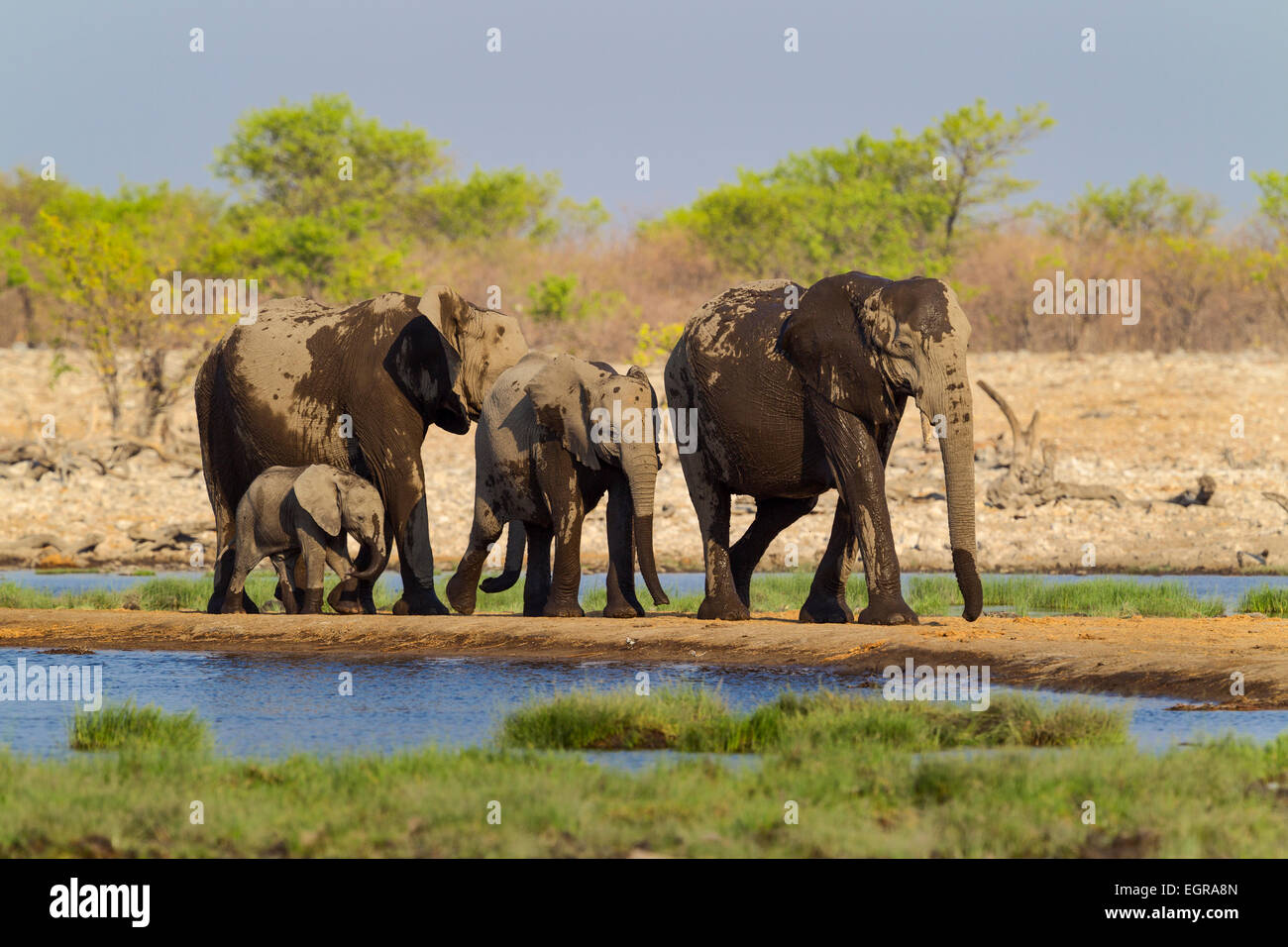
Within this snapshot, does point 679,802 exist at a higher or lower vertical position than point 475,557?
lower

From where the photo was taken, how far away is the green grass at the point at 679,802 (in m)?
7.45

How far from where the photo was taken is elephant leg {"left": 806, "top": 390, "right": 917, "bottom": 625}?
45.6 ft

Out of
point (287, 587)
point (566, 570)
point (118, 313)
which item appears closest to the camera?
point (566, 570)

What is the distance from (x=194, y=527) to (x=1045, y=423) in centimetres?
1884

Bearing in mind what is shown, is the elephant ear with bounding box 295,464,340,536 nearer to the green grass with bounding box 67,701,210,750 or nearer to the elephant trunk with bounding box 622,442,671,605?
the elephant trunk with bounding box 622,442,671,605

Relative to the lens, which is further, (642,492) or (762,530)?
(762,530)

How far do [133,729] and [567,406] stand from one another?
5290mm

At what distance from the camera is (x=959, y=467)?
13.6 m

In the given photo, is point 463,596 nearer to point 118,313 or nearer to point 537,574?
point 537,574

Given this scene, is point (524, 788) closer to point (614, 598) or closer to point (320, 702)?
point (320, 702)

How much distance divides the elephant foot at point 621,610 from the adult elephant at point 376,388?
5.49ft

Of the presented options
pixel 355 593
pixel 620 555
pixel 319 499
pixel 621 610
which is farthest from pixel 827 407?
pixel 355 593

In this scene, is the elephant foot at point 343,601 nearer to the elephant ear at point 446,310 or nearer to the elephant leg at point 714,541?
the elephant ear at point 446,310

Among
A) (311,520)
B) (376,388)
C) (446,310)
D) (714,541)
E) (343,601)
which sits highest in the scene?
(446,310)
